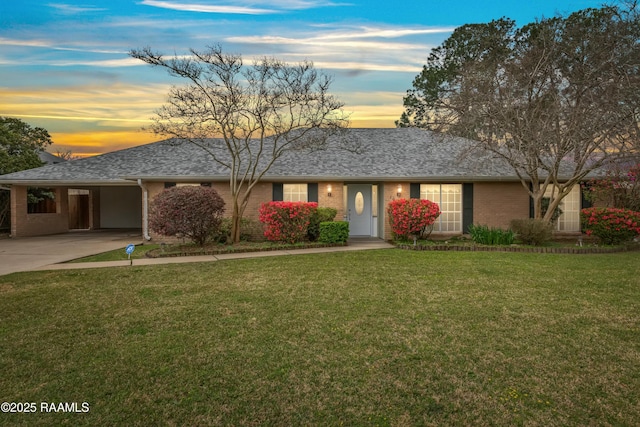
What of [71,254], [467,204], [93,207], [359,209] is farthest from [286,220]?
[93,207]

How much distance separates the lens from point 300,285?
736 cm

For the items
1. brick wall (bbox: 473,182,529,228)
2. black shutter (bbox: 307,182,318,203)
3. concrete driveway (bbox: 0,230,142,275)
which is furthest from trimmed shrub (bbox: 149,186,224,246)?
brick wall (bbox: 473,182,529,228)

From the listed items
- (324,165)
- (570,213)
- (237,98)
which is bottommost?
(570,213)

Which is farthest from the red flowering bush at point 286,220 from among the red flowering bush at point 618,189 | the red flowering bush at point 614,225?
the red flowering bush at point 618,189

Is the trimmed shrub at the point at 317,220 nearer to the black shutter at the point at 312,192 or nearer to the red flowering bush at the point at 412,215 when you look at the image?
the black shutter at the point at 312,192

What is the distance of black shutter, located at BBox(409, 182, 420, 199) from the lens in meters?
14.9

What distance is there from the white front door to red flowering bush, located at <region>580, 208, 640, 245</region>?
7569 millimetres

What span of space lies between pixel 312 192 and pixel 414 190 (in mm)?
3823

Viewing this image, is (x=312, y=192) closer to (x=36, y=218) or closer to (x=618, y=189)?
(x=618, y=189)

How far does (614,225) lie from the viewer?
12.4 metres

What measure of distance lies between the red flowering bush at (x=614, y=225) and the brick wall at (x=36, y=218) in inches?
863

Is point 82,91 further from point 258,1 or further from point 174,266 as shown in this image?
point 174,266

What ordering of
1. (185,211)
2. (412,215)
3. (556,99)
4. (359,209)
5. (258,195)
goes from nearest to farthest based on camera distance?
1. (185,211)
2. (556,99)
3. (412,215)
4. (258,195)
5. (359,209)

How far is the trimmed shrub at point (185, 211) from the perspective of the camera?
37.3 feet
